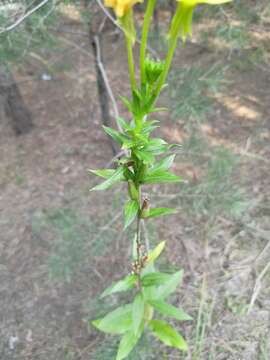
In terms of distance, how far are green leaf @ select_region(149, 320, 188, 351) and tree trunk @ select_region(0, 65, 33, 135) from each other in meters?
1.74

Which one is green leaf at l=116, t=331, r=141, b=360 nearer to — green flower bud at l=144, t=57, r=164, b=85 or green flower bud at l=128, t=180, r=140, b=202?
green flower bud at l=128, t=180, r=140, b=202

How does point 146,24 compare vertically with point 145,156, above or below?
above

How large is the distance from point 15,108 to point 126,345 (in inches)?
71.5

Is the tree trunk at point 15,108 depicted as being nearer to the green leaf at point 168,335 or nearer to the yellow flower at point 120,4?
the green leaf at point 168,335

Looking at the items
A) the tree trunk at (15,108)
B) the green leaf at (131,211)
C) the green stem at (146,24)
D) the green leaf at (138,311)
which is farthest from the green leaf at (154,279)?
the tree trunk at (15,108)

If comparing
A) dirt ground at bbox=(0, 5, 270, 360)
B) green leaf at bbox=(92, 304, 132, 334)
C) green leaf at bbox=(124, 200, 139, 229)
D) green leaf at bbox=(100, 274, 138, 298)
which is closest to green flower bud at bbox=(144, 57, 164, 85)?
green leaf at bbox=(124, 200, 139, 229)

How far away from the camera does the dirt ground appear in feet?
4.90

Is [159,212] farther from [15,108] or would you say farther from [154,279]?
[15,108]

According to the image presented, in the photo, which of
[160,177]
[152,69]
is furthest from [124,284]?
[152,69]

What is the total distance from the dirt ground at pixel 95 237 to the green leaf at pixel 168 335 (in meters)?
0.24

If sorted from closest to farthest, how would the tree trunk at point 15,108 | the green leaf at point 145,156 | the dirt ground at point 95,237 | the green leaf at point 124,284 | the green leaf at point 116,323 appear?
the green leaf at point 145,156 → the green leaf at point 124,284 → the green leaf at point 116,323 → the dirt ground at point 95,237 → the tree trunk at point 15,108

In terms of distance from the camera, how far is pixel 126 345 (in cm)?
98

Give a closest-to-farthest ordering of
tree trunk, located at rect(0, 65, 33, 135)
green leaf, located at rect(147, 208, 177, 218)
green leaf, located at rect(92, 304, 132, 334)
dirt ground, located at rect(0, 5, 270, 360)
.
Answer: green leaf, located at rect(147, 208, 177, 218)
green leaf, located at rect(92, 304, 132, 334)
dirt ground, located at rect(0, 5, 270, 360)
tree trunk, located at rect(0, 65, 33, 135)

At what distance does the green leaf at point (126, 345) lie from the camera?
96cm
